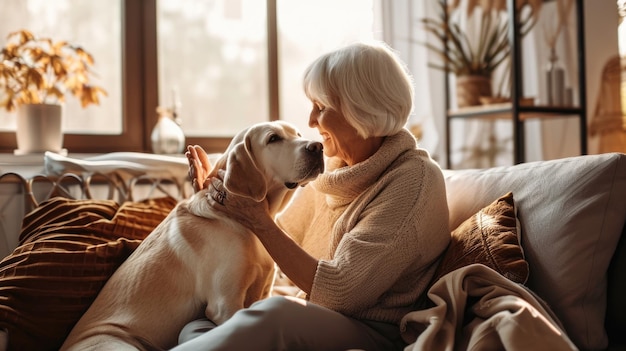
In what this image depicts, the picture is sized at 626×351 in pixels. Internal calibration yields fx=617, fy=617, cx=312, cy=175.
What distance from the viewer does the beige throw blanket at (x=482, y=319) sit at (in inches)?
45.2

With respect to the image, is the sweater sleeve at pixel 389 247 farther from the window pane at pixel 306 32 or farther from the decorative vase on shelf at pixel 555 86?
the decorative vase on shelf at pixel 555 86

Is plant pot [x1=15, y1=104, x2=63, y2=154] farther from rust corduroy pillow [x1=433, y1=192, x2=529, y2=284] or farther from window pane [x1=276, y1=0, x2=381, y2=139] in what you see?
rust corduroy pillow [x1=433, y1=192, x2=529, y2=284]

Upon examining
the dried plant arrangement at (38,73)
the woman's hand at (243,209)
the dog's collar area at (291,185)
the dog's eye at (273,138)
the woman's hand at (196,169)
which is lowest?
the woman's hand at (243,209)

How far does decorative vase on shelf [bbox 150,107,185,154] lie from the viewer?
2.63 meters

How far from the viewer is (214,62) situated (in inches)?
123

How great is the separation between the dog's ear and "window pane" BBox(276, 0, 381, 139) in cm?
172

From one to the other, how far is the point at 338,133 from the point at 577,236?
2.20 feet

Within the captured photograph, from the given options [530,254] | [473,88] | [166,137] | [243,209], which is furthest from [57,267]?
[473,88]

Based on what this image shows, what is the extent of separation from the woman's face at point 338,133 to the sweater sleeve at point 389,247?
0.17 metres

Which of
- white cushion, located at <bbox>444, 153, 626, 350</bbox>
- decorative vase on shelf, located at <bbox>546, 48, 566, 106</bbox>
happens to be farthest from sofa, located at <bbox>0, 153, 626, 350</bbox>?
decorative vase on shelf, located at <bbox>546, 48, 566, 106</bbox>

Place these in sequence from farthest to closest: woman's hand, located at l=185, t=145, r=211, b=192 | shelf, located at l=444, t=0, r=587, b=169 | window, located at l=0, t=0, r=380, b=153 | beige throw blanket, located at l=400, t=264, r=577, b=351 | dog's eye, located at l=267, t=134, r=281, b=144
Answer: shelf, located at l=444, t=0, r=587, b=169 < window, located at l=0, t=0, r=380, b=153 < woman's hand, located at l=185, t=145, r=211, b=192 < dog's eye, located at l=267, t=134, r=281, b=144 < beige throw blanket, located at l=400, t=264, r=577, b=351

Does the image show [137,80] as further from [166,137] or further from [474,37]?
[474,37]

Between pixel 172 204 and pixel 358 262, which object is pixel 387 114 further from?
pixel 172 204

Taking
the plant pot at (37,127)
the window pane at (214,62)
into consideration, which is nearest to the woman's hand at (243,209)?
the plant pot at (37,127)
